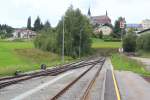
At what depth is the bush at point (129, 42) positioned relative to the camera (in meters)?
165

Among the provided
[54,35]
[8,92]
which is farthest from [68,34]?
[8,92]

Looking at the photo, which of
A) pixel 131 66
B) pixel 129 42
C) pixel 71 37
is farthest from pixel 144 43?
pixel 131 66

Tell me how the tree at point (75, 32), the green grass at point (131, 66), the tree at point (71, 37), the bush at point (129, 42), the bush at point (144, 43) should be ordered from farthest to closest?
1. the bush at point (129, 42)
2. the bush at point (144, 43)
3. the tree at point (75, 32)
4. the tree at point (71, 37)
5. the green grass at point (131, 66)

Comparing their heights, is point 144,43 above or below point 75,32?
below

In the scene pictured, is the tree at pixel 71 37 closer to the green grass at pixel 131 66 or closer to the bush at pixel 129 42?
the bush at pixel 129 42

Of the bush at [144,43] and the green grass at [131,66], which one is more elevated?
the bush at [144,43]

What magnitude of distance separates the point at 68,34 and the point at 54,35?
4733 mm

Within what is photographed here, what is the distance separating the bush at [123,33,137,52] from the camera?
165m

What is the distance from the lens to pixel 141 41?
159 m

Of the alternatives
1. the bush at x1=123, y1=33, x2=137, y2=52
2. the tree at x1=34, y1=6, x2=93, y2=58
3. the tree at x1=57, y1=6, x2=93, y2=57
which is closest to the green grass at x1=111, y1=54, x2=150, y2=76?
the tree at x1=34, y1=6, x2=93, y2=58

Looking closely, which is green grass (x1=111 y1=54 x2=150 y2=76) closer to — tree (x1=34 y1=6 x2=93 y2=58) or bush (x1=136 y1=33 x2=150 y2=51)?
tree (x1=34 y1=6 x2=93 y2=58)

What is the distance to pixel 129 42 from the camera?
168 metres

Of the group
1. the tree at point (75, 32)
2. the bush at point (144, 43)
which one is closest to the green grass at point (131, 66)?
the tree at point (75, 32)

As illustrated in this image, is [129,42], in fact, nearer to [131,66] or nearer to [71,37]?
[71,37]
